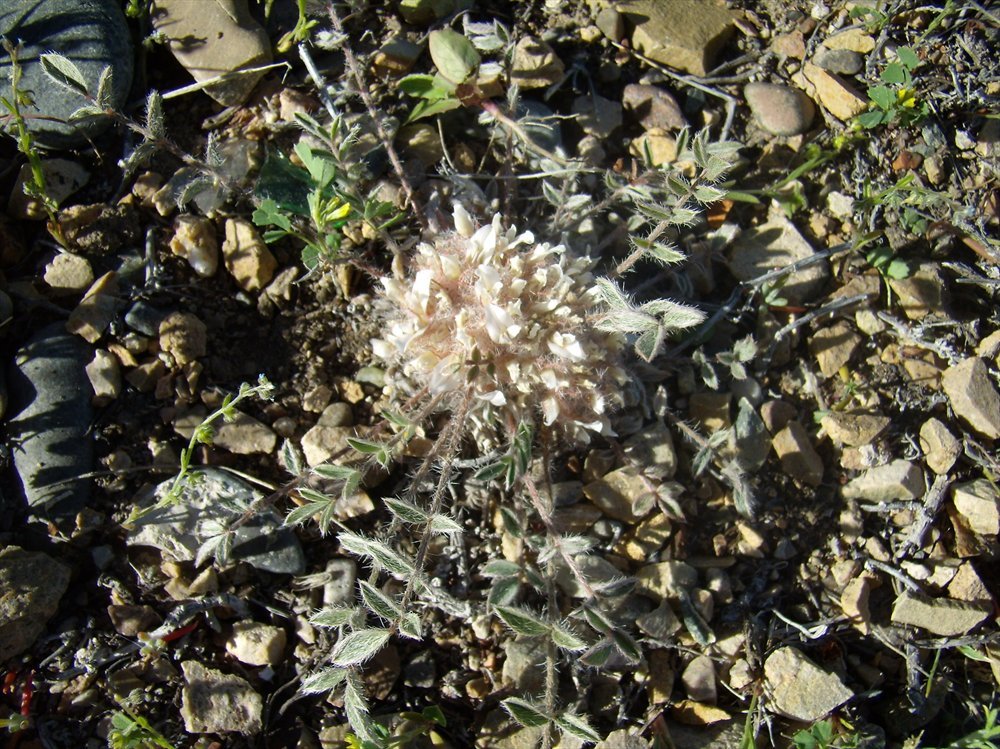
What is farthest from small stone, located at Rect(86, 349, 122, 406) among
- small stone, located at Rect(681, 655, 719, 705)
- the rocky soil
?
small stone, located at Rect(681, 655, 719, 705)

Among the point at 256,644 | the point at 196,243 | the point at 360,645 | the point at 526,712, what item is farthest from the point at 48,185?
the point at 526,712

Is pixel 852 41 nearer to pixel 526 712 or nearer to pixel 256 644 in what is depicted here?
pixel 526 712

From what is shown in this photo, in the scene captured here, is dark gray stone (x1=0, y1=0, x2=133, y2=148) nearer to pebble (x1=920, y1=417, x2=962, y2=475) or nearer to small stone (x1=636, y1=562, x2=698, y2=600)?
small stone (x1=636, y1=562, x2=698, y2=600)

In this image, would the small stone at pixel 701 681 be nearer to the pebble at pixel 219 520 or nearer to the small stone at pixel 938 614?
the small stone at pixel 938 614

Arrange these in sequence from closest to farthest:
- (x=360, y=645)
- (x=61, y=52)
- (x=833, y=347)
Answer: (x=360, y=645) → (x=61, y=52) → (x=833, y=347)

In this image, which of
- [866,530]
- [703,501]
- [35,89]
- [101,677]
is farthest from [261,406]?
[866,530]
